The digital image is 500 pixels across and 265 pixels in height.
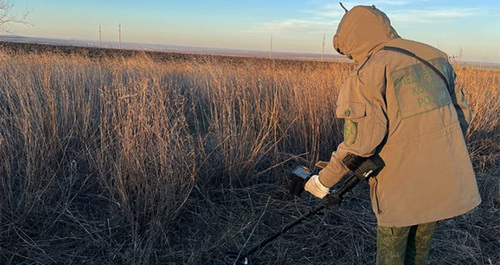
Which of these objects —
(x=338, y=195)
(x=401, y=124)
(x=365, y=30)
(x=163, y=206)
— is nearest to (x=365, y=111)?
(x=401, y=124)

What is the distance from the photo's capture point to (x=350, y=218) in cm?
285

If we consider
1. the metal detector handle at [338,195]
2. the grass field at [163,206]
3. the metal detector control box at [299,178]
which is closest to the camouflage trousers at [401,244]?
the metal detector handle at [338,195]

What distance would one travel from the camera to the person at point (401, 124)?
1393mm

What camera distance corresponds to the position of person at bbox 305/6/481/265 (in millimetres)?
1393

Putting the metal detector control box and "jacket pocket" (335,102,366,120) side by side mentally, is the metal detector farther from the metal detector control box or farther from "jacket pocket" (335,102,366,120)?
"jacket pocket" (335,102,366,120)

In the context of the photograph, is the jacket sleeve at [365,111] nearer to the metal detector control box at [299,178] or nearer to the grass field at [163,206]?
the metal detector control box at [299,178]

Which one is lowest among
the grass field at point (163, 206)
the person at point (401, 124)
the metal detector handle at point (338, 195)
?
the grass field at point (163, 206)

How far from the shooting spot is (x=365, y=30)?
58.4 inches

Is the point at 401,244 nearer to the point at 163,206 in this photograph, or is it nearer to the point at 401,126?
the point at 401,126

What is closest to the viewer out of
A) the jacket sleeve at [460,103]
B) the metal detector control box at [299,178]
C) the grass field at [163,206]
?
the jacket sleeve at [460,103]

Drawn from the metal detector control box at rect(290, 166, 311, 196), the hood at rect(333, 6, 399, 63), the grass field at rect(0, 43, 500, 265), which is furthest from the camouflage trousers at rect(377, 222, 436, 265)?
the hood at rect(333, 6, 399, 63)

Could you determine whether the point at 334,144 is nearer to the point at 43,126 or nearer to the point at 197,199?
the point at 197,199

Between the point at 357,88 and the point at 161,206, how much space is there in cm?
174

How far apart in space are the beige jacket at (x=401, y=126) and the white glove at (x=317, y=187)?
0.30ft
